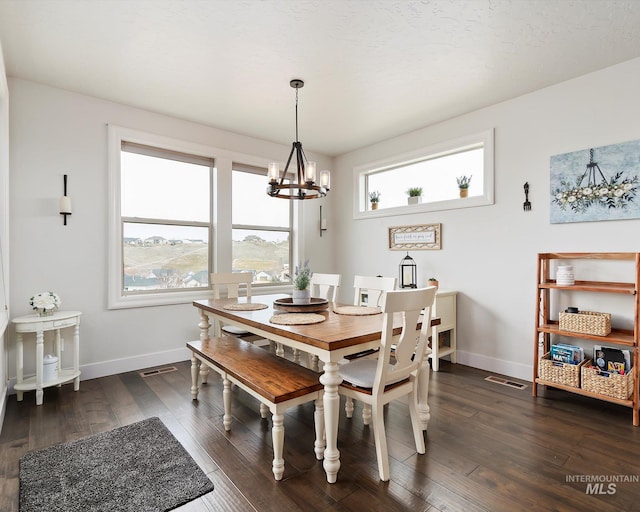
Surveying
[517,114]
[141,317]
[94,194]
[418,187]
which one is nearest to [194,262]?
[141,317]

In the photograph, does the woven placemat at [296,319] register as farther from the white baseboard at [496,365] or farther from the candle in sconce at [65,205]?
the candle in sconce at [65,205]

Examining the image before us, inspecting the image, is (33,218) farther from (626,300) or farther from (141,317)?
(626,300)

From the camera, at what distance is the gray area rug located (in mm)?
1649

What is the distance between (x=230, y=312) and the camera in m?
2.58

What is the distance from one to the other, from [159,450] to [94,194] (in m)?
2.53

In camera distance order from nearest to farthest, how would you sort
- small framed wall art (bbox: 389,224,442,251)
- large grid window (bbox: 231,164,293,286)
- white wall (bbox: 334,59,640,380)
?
white wall (bbox: 334,59,640,380) < small framed wall art (bbox: 389,224,442,251) < large grid window (bbox: 231,164,293,286)

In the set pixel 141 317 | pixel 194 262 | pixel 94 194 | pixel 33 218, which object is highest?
pixel 94 194

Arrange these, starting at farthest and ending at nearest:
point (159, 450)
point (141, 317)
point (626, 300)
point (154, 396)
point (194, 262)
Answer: point (194, 262), point (141, 317), point (154, 396), point (626, 300), point (159, 450)

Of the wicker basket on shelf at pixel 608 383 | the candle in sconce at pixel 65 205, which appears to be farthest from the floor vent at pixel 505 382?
the candle in sconce at pixel 65 205

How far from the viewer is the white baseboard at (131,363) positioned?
3.31 metres

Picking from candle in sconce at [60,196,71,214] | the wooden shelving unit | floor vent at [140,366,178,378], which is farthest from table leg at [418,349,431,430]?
candle in sconce at [60,196,71,214]

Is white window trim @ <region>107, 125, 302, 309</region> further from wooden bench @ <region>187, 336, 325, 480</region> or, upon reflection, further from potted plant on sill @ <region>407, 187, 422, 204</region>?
potted plant on sill @ <region>407, 187, 422, 204</region>

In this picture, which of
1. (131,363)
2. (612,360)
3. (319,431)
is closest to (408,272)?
(612,360)

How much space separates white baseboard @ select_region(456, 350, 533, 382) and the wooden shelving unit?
31 centimetres
